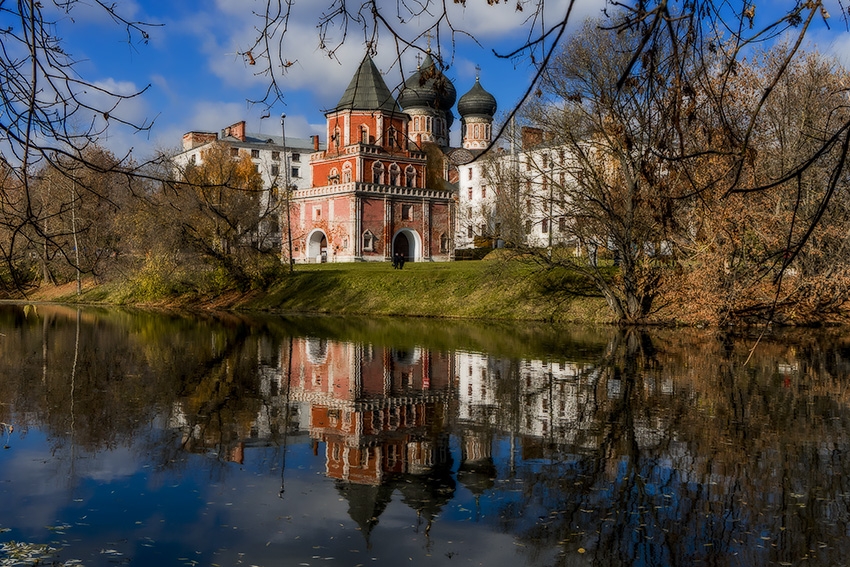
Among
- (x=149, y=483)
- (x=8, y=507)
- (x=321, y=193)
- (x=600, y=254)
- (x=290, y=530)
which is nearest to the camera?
(x=290, y=530)

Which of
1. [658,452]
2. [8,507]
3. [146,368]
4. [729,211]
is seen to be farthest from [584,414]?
[729,211]

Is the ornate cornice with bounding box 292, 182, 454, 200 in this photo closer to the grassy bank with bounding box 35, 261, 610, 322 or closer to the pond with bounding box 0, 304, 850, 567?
the grassy bank with bounding box 35, 261, 610, 322

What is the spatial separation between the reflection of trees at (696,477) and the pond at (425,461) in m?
0.03

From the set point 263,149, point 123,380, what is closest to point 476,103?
point 263,149

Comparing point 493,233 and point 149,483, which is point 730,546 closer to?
point 149,483

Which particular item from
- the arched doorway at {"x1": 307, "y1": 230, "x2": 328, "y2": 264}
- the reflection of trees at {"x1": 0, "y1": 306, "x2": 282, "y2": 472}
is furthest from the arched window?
the reflection of trees at {"x1": 0, "y1": 306, "x2": 282, "y2": 472}

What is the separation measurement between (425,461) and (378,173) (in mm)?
56106

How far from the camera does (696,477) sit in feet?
28.9

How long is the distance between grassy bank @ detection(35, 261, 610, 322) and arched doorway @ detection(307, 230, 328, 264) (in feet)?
55.0

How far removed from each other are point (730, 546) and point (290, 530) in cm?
347

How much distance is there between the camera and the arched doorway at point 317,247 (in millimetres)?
66250

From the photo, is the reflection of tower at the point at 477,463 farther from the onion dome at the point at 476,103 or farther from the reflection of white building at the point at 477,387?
the onion dome at the point at 476,103

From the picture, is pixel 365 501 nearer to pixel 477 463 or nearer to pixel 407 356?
pixel 477 463

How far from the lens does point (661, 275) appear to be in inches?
1174
